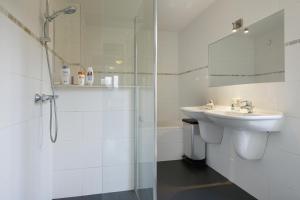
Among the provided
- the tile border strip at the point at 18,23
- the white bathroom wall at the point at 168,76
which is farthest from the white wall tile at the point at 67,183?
the white bathroom wall at the point at 168,76

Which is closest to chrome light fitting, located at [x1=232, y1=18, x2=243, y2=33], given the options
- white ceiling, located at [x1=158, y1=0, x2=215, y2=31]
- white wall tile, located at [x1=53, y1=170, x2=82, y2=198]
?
white ceiling, located at [x1=158, y1=0, x2=215, y2=31]

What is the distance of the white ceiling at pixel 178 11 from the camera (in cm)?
277

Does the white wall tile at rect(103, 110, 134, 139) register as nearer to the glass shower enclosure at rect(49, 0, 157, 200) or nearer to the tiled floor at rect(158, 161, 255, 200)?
the glass shower enclosure at rect(49, 0, 157, 200)

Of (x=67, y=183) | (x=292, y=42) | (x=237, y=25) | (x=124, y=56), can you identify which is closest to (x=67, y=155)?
(x=67, y=183)

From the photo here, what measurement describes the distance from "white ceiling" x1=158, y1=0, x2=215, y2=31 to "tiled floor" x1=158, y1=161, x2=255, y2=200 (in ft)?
7.62

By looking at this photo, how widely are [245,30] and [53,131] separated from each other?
2331 millimetres

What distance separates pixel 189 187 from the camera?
2238 millimetres

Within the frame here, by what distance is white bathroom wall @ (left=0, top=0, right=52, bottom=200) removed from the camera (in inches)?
39.5

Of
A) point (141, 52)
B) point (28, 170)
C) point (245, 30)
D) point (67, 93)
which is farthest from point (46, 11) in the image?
point (245, 30)

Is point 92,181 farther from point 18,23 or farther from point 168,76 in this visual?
point 168,76

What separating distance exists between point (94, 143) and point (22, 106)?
2.98 ft

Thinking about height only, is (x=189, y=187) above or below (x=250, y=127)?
below

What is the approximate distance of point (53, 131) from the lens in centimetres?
188

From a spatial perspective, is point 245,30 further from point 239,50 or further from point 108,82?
point 108,82
